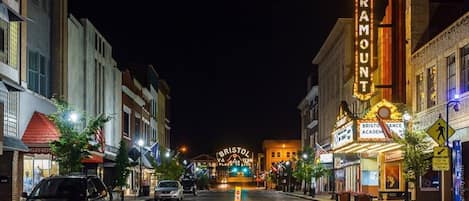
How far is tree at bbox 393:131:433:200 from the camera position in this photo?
34656 millimetres

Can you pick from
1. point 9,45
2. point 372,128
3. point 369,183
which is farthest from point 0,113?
point 369,183

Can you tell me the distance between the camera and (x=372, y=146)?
50.8 meters

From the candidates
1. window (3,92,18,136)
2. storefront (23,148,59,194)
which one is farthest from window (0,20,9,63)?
storefront (23,148,59,194)

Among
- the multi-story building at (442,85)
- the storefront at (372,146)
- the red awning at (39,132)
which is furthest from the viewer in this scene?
the storefront at (372,146)

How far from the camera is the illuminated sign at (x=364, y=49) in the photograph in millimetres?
48906

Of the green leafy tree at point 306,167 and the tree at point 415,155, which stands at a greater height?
the tree at point 415,155

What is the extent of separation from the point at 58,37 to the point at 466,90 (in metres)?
21.9

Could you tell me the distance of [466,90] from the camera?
34375 millimetres

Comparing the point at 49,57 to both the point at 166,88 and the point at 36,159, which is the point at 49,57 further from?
the point at 166,88

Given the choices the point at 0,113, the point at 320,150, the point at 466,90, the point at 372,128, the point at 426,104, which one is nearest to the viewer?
the point at 0,113

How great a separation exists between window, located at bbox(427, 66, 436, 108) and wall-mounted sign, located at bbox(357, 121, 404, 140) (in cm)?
433

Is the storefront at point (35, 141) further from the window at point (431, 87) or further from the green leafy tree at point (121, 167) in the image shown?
the window at point (431, 87)

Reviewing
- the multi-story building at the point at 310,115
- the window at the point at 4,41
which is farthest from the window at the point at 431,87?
the multi-story building at the point at 310,115

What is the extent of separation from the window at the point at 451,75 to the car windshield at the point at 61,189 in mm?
20315
